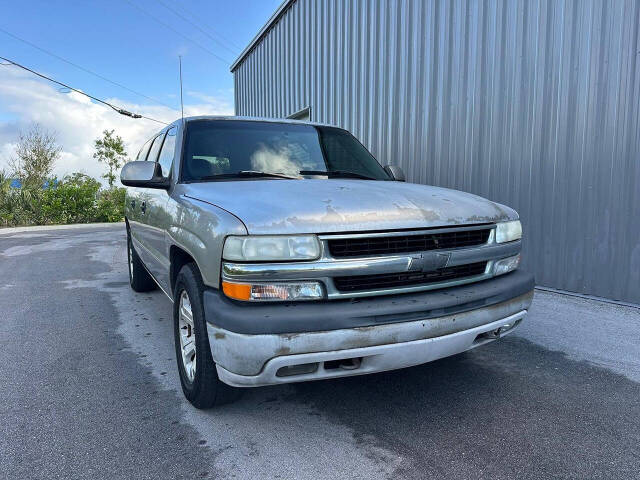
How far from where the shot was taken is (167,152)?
12.6 feet

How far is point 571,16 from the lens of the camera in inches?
192

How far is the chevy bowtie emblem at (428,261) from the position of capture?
2.29m

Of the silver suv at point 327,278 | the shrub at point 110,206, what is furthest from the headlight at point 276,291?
the shrub at point 110,206

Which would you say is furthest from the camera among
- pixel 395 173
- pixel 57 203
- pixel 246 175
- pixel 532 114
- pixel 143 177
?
pixel 57 203

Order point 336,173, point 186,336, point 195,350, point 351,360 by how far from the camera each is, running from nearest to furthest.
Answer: point 351,360 < point 195,350 < point 186,336 < point 336,173

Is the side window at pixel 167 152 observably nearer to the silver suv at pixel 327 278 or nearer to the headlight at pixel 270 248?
the silver suv at pixel 327 278

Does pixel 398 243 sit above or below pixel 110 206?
above

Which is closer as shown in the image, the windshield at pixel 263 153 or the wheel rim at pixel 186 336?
the wheel rim at pixel 186 336

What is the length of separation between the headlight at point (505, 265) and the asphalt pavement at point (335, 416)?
2.47 ft

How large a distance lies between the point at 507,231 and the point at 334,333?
1375 mm

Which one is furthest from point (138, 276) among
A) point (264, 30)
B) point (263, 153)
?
point (264, 30)

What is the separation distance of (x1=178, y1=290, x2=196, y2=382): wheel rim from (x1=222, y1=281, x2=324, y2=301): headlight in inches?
24.9

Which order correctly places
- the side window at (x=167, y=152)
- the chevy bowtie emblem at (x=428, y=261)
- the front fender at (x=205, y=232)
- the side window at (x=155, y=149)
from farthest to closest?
the side window at (x=155, y=149) → the side window at (x=167, y=152) → the chevy bowtie emblem at (x=428, y=261) → the front fender at (x=205, y=232)

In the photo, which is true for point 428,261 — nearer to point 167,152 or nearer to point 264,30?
point 167,152
